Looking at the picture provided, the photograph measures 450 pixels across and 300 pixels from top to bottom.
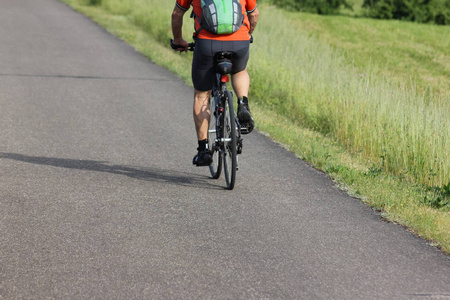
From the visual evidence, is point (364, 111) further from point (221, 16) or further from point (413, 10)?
point (413, 10)

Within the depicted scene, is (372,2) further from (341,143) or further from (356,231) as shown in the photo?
(356,231)

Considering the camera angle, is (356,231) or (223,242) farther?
(356,231)

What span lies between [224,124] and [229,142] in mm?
171

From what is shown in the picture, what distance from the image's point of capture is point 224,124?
569cm

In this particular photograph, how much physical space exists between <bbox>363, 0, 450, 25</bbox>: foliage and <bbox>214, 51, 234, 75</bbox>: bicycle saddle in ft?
105

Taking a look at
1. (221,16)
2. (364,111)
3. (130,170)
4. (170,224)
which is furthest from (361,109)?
(170,224)

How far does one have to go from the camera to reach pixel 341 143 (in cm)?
823

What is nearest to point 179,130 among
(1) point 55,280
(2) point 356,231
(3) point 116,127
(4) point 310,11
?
(3) point 116,127

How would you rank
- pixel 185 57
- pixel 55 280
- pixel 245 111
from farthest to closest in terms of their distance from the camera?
1. pixel 185 57
2. pixel 245 111
3. pixel 55 280

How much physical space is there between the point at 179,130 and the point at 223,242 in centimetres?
397

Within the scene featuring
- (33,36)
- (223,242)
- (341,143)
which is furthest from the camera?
(33,36)

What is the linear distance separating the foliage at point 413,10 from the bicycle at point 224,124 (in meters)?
31.6

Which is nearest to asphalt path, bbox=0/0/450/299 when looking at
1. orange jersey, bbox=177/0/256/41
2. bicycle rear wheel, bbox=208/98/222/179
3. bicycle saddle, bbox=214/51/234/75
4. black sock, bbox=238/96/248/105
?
bicycle rear wheel, bbox=208/98/222/179

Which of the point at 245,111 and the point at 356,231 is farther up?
the point at 245,111
